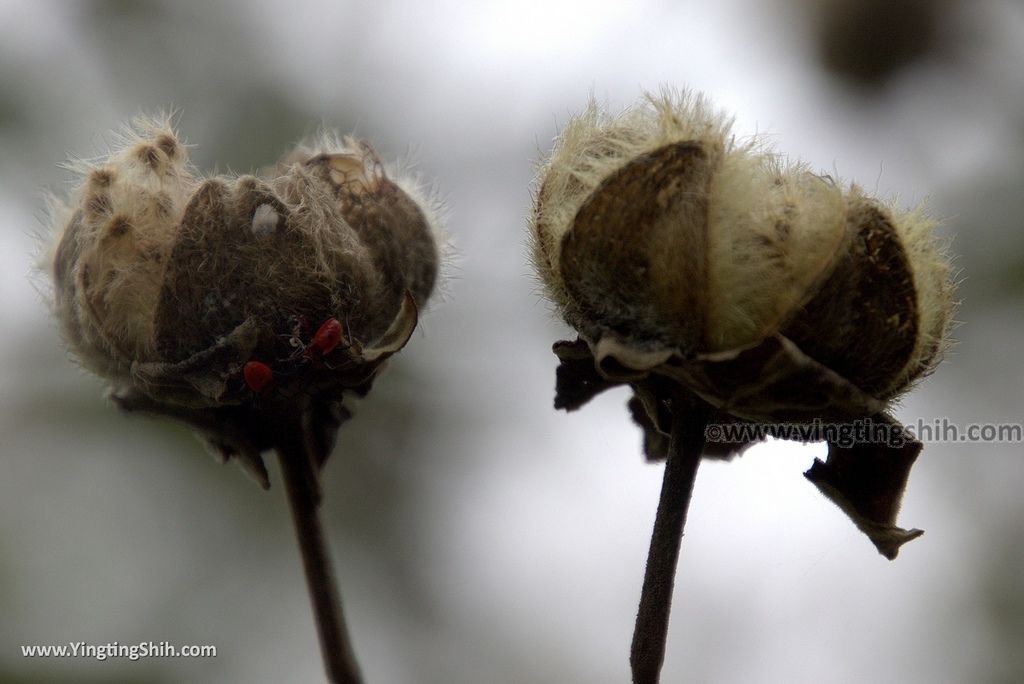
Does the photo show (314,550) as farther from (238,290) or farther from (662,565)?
(662,565)

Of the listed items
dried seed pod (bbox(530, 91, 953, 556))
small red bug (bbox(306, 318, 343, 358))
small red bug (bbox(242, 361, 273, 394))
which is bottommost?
small red bug (bbox(242, 361, 273, 394))

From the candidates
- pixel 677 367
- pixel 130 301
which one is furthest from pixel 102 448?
pixel 677 367

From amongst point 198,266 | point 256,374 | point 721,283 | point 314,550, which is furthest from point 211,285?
point 721,283

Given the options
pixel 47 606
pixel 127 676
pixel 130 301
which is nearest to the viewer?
pixel 130 301

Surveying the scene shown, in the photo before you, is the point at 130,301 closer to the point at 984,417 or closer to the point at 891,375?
the point at 891,375

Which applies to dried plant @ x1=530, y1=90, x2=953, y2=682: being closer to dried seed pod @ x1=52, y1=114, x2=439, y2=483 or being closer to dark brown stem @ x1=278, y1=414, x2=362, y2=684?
dried seed pod @ x1=52, y1=114, x2=439, y2=483

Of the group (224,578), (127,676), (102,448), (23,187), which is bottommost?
(127,676)

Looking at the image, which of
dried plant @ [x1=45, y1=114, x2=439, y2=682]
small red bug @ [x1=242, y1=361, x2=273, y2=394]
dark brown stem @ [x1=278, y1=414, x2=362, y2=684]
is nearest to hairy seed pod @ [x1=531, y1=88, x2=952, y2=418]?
dried plant @ [x1=45, y1=114, x2=439, y2=682]
